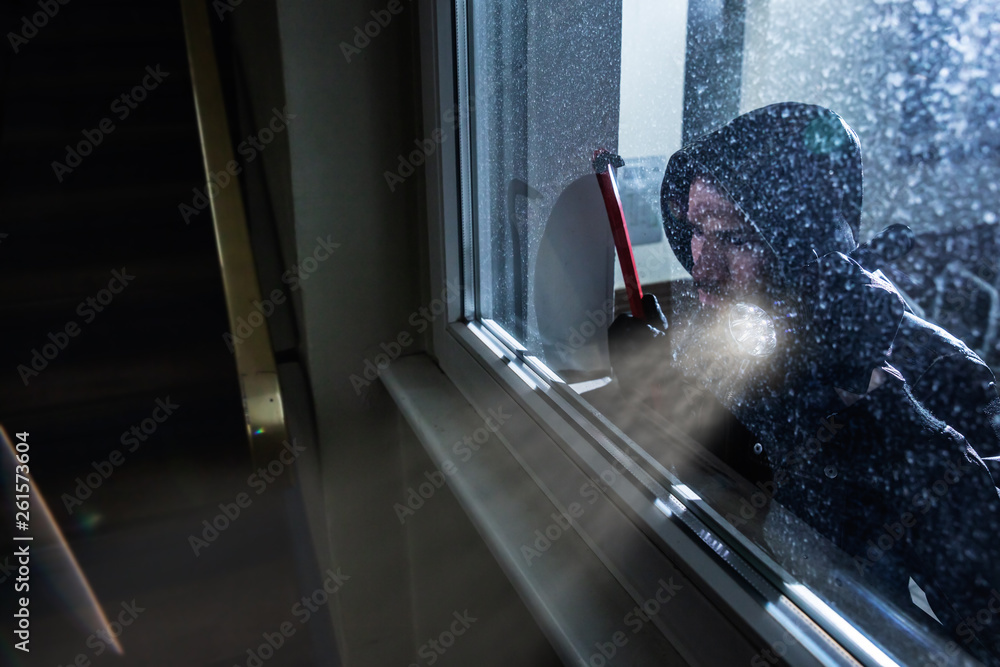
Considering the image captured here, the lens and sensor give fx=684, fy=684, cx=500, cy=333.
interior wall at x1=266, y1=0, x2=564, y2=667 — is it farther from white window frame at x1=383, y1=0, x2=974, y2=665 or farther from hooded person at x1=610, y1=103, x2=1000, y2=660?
hooded person at x1=610, y1=103, x2=1000, y2=660

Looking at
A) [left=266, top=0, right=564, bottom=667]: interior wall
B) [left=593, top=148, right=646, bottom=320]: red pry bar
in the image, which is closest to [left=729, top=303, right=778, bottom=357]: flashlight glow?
[left=593, top=148, right=646, bottom=320]: red pry bar

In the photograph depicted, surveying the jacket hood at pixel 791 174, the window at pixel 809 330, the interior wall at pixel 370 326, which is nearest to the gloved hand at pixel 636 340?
the window at pixel 809 330

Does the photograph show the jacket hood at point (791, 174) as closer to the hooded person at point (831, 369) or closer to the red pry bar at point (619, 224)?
the hooded person at point (831, 369)

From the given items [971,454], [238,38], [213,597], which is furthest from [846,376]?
[238,38]

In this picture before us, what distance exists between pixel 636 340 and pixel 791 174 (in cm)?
21

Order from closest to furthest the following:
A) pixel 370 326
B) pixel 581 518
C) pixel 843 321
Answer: pixel 843 321 → pixel 581 518 → pixel 370 326

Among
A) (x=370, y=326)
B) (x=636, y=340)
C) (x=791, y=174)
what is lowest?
(x=370, y=326)

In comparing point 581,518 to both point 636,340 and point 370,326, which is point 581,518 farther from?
point 370,326

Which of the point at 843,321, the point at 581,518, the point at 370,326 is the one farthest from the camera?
the point at 370,326

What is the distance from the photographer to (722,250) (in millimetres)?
351

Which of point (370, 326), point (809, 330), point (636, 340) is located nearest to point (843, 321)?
point (809, 330)

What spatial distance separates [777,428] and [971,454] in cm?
10

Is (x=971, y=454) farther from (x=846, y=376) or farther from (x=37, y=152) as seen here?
(x=37, y=152)

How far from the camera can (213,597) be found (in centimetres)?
143
